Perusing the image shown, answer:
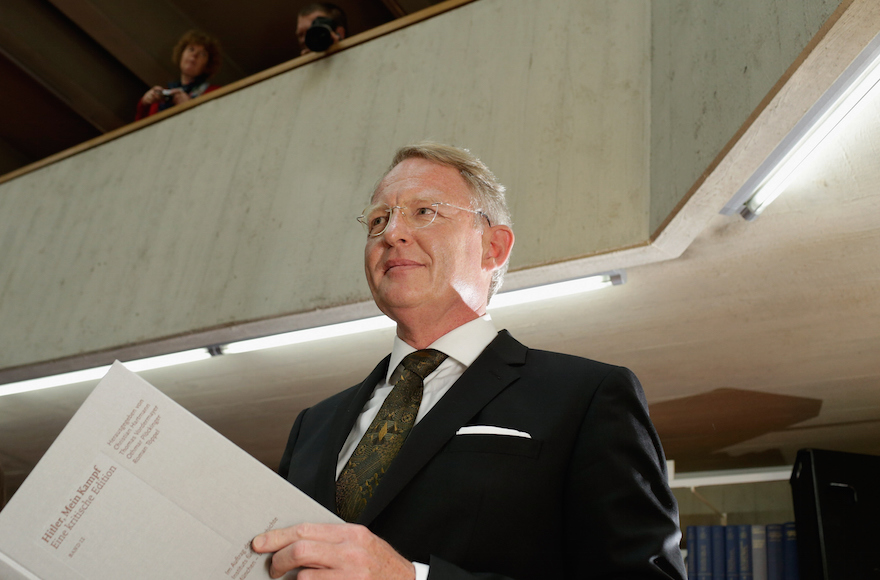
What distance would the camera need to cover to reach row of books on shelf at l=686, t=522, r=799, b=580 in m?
2.81


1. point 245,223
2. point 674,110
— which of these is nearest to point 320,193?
point 245,223

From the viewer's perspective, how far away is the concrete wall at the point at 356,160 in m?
1.99

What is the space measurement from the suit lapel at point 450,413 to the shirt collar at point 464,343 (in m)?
0.04

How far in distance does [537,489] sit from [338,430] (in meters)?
0.40

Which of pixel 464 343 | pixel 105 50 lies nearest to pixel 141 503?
pixel 464 343

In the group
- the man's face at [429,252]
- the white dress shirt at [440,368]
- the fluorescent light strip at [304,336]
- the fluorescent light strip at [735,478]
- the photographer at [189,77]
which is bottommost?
the white dress shirt at [440,368]

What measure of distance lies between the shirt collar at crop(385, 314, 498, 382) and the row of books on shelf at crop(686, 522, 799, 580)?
2.07m

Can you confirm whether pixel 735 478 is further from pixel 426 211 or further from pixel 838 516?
pixel 426 211

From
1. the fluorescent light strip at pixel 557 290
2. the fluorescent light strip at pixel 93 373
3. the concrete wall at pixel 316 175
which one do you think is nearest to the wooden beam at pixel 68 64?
the concrete wall at pixel 316 175

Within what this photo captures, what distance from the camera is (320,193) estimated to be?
9.25 feet

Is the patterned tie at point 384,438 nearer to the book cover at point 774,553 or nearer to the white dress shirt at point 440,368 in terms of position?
Answer: the white dress shirt at point 440,368

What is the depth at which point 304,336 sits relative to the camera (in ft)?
9.21

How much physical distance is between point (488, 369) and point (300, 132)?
2101mm

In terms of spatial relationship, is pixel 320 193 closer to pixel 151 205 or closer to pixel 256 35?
pixel 151 205
